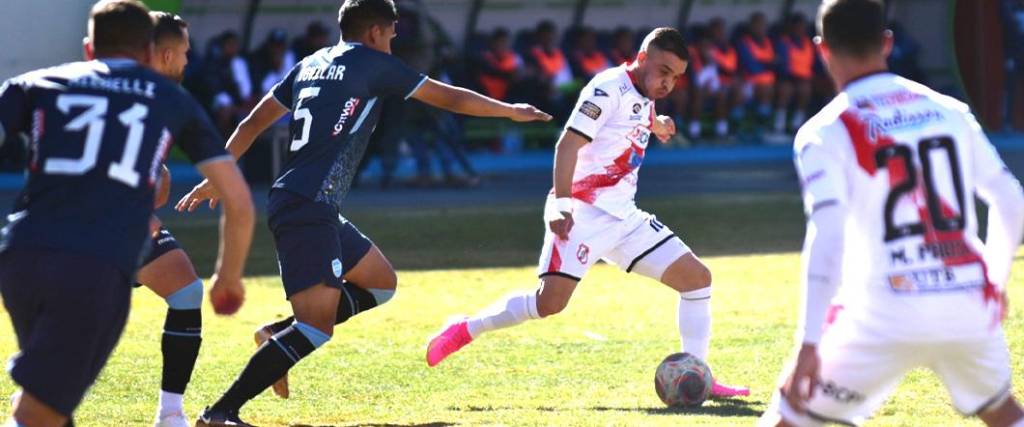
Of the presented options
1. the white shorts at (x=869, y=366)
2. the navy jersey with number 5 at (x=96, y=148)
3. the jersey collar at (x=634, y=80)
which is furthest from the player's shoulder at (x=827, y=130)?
the jersey collar at (x=634, y=80)

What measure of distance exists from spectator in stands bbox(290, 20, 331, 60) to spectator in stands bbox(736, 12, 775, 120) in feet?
23.7

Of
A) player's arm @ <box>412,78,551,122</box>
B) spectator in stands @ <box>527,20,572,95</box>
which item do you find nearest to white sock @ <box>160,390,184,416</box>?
player's arm @ <box>412,78,551,122</box>

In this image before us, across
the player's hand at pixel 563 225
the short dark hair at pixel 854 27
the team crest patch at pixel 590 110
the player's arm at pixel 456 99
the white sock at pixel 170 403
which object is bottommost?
the white sock at pixel 170 403

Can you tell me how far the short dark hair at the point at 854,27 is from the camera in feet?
16.3

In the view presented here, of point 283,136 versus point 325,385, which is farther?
point 283,136

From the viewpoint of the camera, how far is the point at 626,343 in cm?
995

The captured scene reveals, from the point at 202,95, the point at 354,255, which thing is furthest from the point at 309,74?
the point at 202,95

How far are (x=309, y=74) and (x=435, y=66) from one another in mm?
14089

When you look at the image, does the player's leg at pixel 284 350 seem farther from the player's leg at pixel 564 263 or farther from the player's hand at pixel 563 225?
the player's leg at pixel 564 263

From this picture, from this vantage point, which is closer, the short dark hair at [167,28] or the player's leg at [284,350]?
the short dark hair at [167,28]

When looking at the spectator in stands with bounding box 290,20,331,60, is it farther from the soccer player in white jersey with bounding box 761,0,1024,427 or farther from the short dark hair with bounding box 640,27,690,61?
the soccer player in white jersey with bounding box 761,0,1024,427

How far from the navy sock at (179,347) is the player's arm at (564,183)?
1667mm

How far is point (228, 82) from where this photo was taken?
22.4 metres

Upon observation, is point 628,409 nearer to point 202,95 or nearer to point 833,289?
point 833,289
